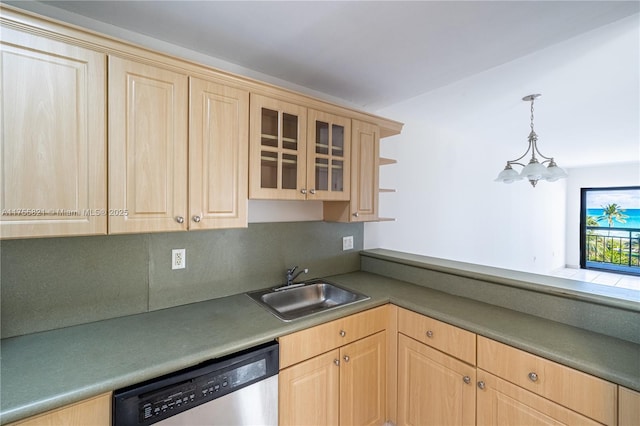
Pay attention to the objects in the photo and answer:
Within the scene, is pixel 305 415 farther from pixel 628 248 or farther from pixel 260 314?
pixel 628 248

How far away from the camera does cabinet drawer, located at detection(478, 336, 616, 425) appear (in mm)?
1021

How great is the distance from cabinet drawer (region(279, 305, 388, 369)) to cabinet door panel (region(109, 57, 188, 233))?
0.78 metres

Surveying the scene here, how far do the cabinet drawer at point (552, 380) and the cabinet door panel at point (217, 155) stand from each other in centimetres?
138

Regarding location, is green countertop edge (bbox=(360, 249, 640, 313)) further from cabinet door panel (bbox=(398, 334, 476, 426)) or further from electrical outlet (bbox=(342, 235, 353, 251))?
cabinet door panel (bbox=(398, 334, 476, 426))

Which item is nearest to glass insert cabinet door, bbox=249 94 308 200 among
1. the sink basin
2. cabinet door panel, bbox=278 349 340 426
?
the sink basin

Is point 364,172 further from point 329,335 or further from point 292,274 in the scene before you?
point 329,335

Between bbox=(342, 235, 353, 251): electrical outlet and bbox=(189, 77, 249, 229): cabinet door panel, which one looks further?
bbox=(342, 235, 353, 251): electrical outlet

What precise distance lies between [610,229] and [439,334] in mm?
7550

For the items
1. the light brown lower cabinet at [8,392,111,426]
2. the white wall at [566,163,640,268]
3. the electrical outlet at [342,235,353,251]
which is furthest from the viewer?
the white wall at [566,163,640,268]

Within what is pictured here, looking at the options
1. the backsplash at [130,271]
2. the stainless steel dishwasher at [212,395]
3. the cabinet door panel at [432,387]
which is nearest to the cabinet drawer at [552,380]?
the cabinet door panel at [432,387]

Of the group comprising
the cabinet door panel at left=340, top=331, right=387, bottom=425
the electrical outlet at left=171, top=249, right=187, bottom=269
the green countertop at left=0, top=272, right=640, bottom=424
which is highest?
the electrical outlet at left=171, top=249, right=187, bottom=269

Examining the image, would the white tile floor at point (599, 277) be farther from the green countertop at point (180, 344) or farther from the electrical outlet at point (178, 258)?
the electrical outlet at point (178, 258)

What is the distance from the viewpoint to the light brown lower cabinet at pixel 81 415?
0.85m

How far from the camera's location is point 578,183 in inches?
259
